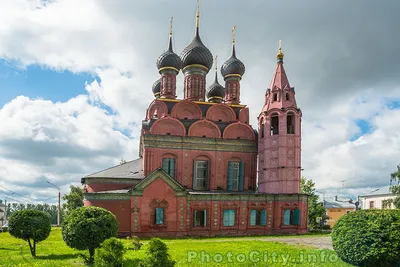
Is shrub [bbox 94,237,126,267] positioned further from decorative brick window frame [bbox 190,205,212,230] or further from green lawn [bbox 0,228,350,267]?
A: decorative brick window frame [bbox 190,205,212,230]

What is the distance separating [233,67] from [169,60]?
21.3 feet

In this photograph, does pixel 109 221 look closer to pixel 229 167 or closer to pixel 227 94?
pixel 229 167

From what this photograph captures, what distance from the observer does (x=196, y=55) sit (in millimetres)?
33375

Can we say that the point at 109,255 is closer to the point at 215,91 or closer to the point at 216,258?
the point at 216,258

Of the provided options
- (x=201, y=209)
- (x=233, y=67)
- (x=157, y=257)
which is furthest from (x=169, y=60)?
(x=157, y=257)

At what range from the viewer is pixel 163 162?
93.6 feet

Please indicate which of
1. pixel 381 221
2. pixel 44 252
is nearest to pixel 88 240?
pixel 44 252

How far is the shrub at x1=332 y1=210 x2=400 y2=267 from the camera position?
11070 mm

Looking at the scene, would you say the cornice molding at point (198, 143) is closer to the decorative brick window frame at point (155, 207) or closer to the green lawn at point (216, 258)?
the decorative brick window frame at point (155, 207)

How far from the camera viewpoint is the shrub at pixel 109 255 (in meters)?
10.8

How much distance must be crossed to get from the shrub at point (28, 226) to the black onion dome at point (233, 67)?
79.7 feet

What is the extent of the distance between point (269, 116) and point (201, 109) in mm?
6023

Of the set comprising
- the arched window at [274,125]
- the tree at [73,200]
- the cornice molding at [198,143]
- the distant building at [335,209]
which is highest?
the arched window at [274,125]

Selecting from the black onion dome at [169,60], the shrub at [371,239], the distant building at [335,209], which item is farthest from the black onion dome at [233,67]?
the distant building at [335,209]
